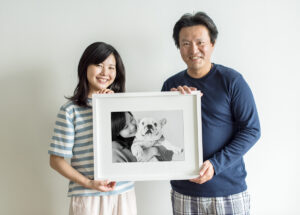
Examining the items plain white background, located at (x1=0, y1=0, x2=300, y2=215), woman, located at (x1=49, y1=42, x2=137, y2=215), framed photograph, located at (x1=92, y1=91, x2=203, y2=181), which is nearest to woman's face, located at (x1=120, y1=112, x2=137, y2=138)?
framed photograph, located at (x1=92, y1=91, x2=203, y2=181)

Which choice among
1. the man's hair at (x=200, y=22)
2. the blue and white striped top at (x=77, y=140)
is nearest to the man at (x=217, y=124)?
the man's hair at (x=200, y=22)

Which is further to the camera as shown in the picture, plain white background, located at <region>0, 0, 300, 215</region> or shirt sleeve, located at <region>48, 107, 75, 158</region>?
plain white background, located at <region>0, 0, 300, 215</region>

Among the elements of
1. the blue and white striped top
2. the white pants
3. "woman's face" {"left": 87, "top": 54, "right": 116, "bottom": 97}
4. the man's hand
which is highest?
"woman's face" {"left": 87, "top": 54, "right": 116, "bottom": 97}

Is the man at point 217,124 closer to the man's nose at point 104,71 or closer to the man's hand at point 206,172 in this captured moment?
the man's hand at point 206,172

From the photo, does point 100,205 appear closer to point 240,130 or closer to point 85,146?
point 85,146

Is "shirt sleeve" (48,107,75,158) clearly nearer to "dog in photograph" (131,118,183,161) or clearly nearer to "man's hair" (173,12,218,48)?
"dog in photograph" (131,118,183,161)
